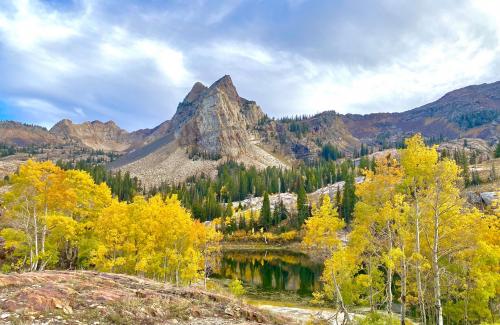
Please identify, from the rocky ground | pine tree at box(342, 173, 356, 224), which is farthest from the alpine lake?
the rocky ground

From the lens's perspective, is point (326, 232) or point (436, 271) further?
point (326, 232)

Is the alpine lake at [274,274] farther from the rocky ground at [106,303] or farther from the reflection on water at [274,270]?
the rocky ground at [106,303]

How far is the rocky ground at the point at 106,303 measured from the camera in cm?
1565

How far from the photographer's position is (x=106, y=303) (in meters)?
17.8

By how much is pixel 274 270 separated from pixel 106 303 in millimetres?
77226

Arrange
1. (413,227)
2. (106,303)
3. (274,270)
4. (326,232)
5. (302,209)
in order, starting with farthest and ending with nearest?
1. (302,209)
2. (274,270)
3. (413,227)
4. (326,232)
5. (106,303)

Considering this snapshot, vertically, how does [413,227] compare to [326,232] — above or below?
above

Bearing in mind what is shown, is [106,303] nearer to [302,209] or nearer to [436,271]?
[436,271]

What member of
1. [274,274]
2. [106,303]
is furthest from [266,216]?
[106,303]

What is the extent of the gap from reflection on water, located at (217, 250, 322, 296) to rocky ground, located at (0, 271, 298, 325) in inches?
1808

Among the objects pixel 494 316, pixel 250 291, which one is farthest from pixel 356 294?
pixel 250 291

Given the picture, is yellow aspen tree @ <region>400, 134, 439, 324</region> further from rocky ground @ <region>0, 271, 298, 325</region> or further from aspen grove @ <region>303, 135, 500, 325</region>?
rocky ground @ <region>0, 271, 298, 325</region>

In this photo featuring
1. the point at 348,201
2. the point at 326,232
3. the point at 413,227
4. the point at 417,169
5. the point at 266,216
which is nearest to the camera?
the point at 417,169

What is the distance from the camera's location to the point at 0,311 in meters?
15.0
